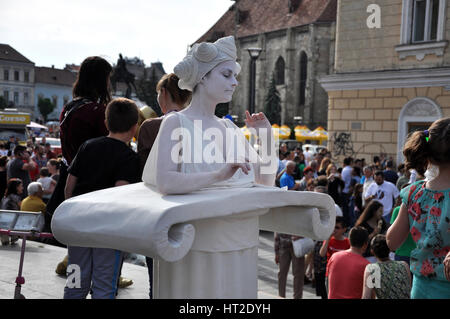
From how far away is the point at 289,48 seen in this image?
2157 inches

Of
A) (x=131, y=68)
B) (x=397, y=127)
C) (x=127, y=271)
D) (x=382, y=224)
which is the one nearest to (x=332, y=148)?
(x=397, y=127)

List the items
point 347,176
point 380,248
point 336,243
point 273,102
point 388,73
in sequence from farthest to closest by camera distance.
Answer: point 273,102
point 388,73
point 347,176
point 336,243
point 380,248

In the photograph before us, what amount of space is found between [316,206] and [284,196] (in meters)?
0.22

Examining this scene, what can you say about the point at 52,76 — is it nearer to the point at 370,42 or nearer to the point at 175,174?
the point at 370,42

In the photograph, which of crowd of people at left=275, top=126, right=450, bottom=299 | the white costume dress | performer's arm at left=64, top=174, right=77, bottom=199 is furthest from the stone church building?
the white costume dress

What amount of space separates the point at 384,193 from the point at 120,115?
7.80 metres

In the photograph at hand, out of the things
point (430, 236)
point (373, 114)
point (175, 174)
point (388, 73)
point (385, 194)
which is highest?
point (388, 73)

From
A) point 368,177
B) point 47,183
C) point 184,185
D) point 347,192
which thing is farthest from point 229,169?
point 347,192

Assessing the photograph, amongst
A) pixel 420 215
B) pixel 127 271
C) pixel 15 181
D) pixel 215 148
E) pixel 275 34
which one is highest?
pixel 275 34

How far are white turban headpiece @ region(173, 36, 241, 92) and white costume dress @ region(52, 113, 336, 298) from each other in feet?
0.80

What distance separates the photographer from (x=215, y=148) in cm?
264

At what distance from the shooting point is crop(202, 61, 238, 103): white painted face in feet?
8.81
